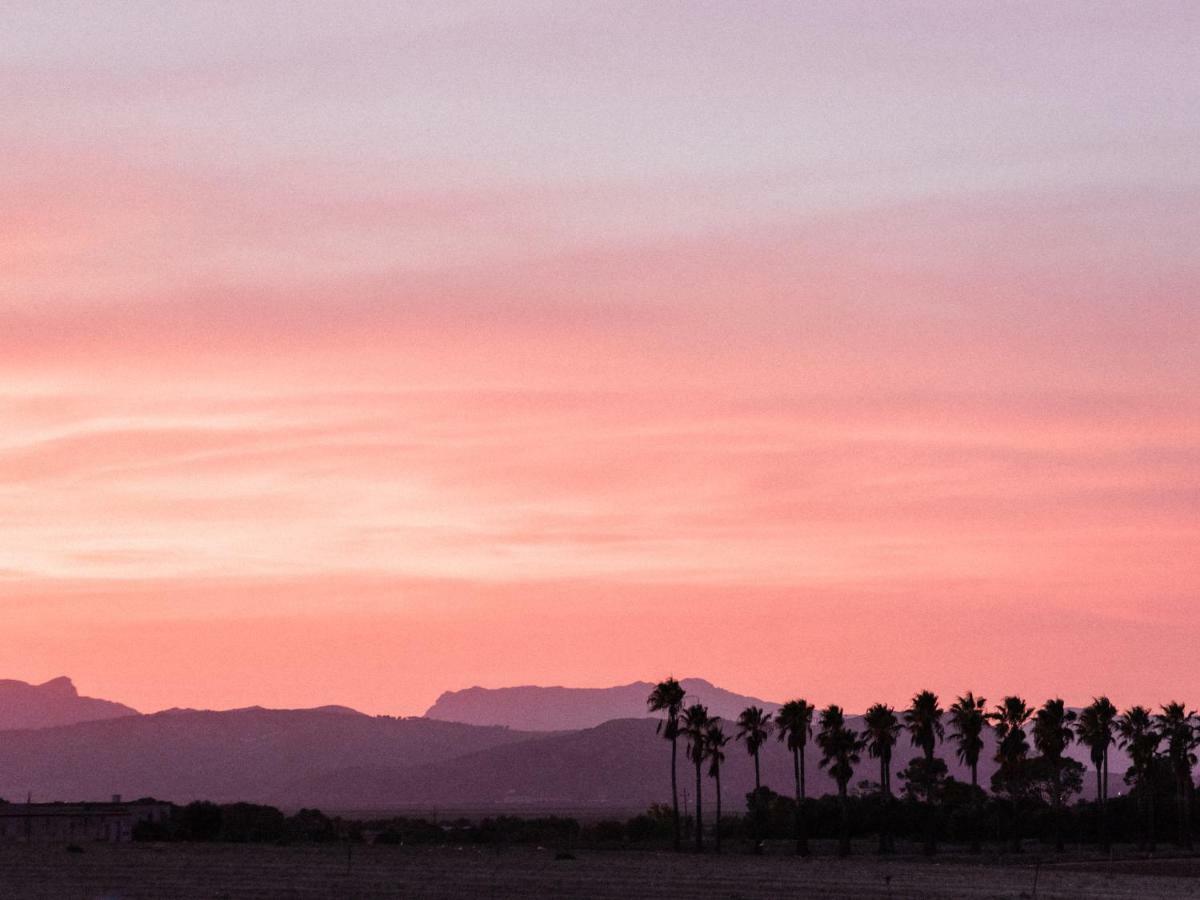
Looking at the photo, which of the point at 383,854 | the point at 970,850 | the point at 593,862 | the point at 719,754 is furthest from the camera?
the point at 719,754

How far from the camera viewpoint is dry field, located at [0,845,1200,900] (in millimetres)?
95688

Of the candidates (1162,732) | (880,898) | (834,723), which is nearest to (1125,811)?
(1162,732)

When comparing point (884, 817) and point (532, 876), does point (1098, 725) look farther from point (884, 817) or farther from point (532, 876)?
point (532, 876)

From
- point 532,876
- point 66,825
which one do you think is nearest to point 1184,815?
point 532,876

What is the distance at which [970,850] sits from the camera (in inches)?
6019

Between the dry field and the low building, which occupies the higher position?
the low building

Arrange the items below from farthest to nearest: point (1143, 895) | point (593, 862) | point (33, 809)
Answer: point (33, 809)
point (593, 862)
point (1143, 895)

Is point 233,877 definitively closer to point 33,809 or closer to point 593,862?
point 593,862

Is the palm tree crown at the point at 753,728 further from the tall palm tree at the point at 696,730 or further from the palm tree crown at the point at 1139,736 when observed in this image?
the palm tree crown at the point at 1139,736

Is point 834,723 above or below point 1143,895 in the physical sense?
above

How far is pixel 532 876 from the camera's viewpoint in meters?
110

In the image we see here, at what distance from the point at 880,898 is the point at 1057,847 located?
62.6 m

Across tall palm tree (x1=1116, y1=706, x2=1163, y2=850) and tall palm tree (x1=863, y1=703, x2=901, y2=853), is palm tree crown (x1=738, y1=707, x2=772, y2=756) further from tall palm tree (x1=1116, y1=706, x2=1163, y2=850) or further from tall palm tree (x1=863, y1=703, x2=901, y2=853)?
tall palm tree (x1=1116, y1=706, x2=1163, y2=850)

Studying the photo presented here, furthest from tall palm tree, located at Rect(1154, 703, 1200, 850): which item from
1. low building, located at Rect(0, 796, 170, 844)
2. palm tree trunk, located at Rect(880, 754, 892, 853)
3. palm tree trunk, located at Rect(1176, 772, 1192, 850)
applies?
low building, located at Rect(0, 796, 170, 844)
